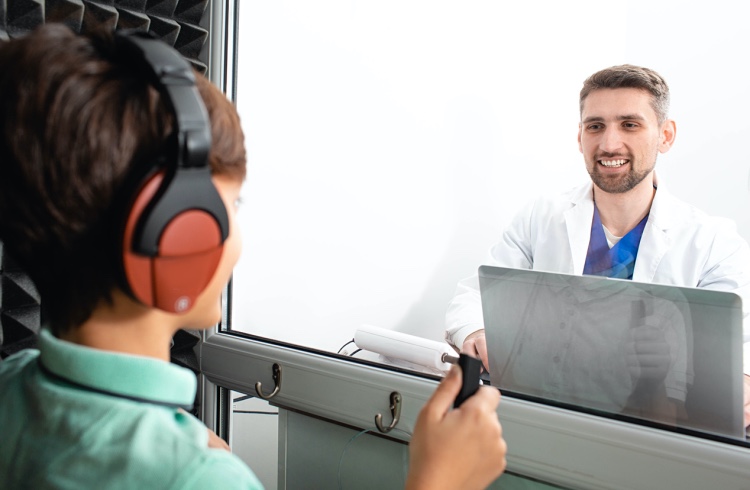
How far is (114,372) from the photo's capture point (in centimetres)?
53

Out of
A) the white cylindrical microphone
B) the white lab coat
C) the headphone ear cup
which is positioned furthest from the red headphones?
the white lab coat

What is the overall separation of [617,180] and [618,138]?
0.10 m

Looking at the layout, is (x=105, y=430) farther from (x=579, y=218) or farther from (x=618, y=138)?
(x=618, y=138)

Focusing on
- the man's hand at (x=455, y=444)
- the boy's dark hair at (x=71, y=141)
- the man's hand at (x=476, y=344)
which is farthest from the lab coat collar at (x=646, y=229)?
the boy's dark hair at (x=71, y=141)

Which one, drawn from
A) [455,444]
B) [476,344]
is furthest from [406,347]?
[455,444]

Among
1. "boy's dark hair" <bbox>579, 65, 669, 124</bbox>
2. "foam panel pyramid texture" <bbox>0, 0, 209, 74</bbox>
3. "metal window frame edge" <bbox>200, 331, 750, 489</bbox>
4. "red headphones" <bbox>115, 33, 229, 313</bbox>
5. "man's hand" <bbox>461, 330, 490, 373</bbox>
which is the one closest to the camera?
"red headphones" <bbox>115, 33, 229, 313</bbox>

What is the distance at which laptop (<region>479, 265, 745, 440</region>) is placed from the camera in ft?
2.77

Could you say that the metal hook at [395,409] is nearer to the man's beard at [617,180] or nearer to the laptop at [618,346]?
the laptop at [618,346]

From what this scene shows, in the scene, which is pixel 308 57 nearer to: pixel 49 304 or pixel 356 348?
pixel 356 348

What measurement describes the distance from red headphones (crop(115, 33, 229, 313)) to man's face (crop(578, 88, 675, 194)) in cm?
112

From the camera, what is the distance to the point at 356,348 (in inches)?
52.6

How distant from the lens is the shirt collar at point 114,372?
1.74 ft

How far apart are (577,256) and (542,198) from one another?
0.17m

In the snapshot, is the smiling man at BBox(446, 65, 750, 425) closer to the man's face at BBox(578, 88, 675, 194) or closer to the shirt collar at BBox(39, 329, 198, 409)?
the man's face at BBox(578, 88, 675, 194)
